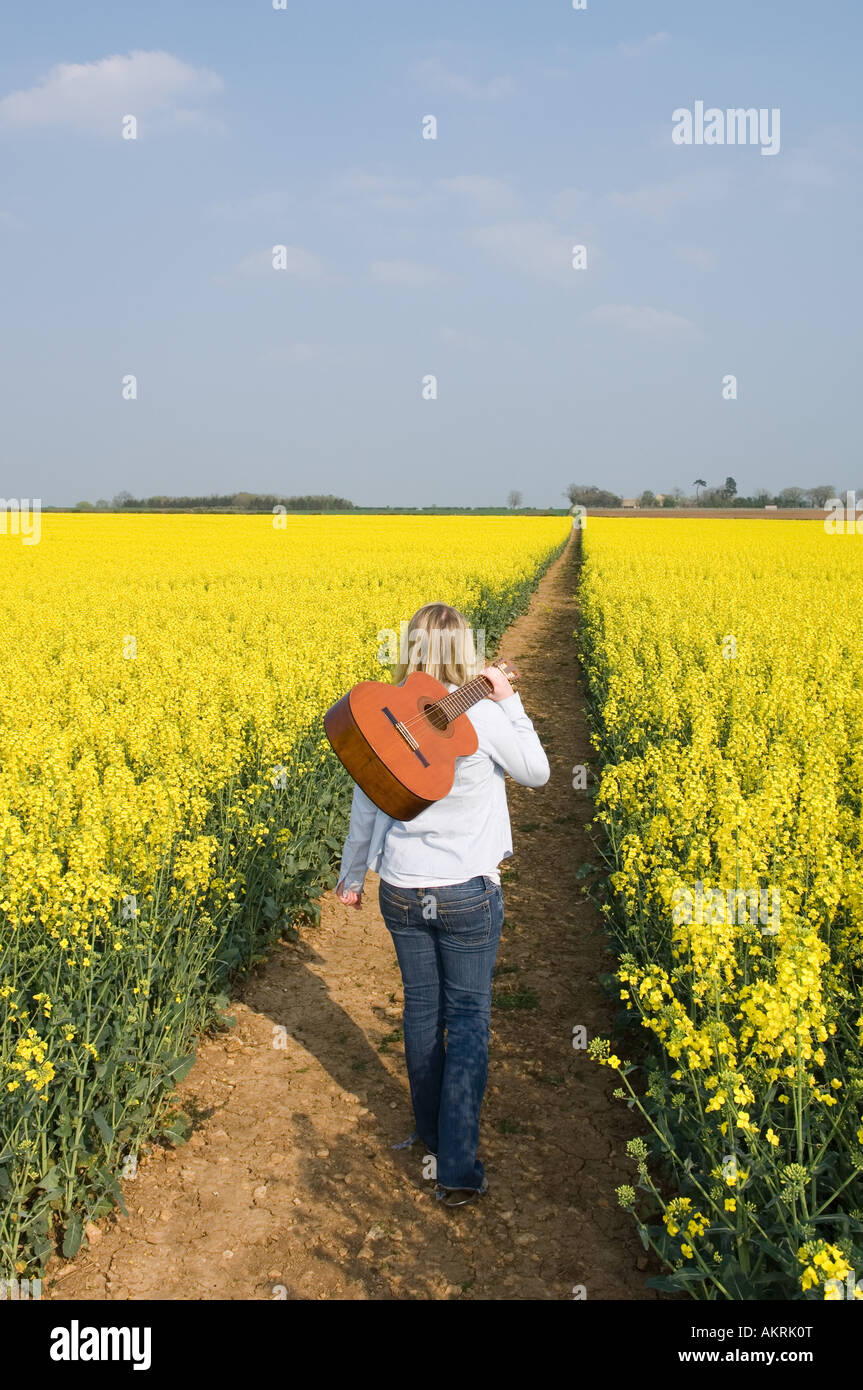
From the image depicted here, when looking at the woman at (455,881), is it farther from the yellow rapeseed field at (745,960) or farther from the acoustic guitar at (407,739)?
the yellow rapeseed field at (745,960)

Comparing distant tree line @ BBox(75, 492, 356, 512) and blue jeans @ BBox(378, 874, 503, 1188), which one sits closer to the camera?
blue jeans @ BBox(378, 874, 503, 1188)

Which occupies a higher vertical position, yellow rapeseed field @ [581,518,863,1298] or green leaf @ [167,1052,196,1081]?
yellow rapeseed field @ [581,518,863,1298]

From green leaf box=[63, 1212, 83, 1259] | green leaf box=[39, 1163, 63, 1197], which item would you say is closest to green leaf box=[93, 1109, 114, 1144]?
green leaf box=[39, 1163, 63, 1197]

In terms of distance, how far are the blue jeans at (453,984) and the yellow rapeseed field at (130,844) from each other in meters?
1.19

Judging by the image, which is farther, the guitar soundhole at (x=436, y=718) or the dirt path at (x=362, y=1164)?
the guitar soundhole at (x=436, y=718)

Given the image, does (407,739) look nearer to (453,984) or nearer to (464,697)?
(464,697)

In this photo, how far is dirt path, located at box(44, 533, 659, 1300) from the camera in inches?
145

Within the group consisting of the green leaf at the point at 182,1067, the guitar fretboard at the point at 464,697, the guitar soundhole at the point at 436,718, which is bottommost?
the green leaf at the point at 182,1067

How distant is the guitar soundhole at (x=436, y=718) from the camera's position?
384 centimetres

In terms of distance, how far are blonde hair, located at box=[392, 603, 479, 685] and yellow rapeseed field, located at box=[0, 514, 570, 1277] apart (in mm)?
1667

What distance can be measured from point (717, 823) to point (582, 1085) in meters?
1.66

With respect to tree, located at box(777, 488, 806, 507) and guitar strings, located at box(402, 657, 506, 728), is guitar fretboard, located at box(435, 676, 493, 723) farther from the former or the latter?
tree, located at box(777, 488, 806, 507)

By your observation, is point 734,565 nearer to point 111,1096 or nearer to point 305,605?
point 305,605

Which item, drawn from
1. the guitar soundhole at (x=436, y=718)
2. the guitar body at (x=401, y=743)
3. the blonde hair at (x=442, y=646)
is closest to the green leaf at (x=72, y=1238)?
the guitar body at (x=401, y=743)
